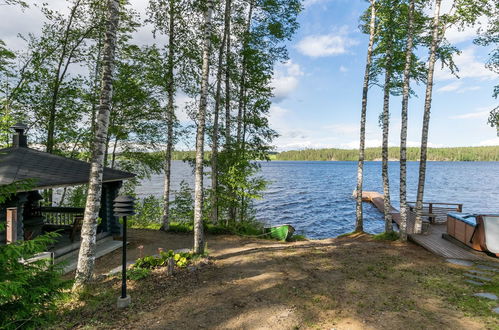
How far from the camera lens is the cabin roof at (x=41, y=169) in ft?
24.6

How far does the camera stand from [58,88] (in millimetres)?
14562

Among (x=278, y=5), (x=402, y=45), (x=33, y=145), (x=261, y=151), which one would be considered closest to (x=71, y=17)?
(x=33, y=145)

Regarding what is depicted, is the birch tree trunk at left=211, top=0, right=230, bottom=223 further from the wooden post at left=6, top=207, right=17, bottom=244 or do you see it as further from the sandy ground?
the wooden post at left=6, top=207, right=17, bottom=244

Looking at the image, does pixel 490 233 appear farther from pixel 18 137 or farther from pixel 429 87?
pixel 18 137

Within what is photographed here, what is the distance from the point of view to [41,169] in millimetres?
8336

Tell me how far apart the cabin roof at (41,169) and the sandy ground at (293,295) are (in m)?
3.11

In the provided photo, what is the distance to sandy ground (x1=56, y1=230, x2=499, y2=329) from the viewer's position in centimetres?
465

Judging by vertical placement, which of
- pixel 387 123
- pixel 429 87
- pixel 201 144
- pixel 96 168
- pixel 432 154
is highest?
pixel 432 154

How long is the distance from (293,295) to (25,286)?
4834mm

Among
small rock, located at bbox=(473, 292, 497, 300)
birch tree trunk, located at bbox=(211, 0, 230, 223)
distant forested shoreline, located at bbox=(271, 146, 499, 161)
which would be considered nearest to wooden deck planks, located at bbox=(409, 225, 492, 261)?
small rock, located at bbox=(473, 292, 497, 300)

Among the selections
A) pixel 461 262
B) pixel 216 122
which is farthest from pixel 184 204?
pixel 461 262

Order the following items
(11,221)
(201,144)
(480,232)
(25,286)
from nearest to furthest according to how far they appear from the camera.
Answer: (25,286) → (11,221) → (201,144) → (480,232)

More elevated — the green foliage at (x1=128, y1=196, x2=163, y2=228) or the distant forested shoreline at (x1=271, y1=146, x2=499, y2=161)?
the distant forested shoreline at (x1=271, y1=146, x2=499, y2=161)

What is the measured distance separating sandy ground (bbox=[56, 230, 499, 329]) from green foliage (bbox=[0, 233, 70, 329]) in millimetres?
1508
